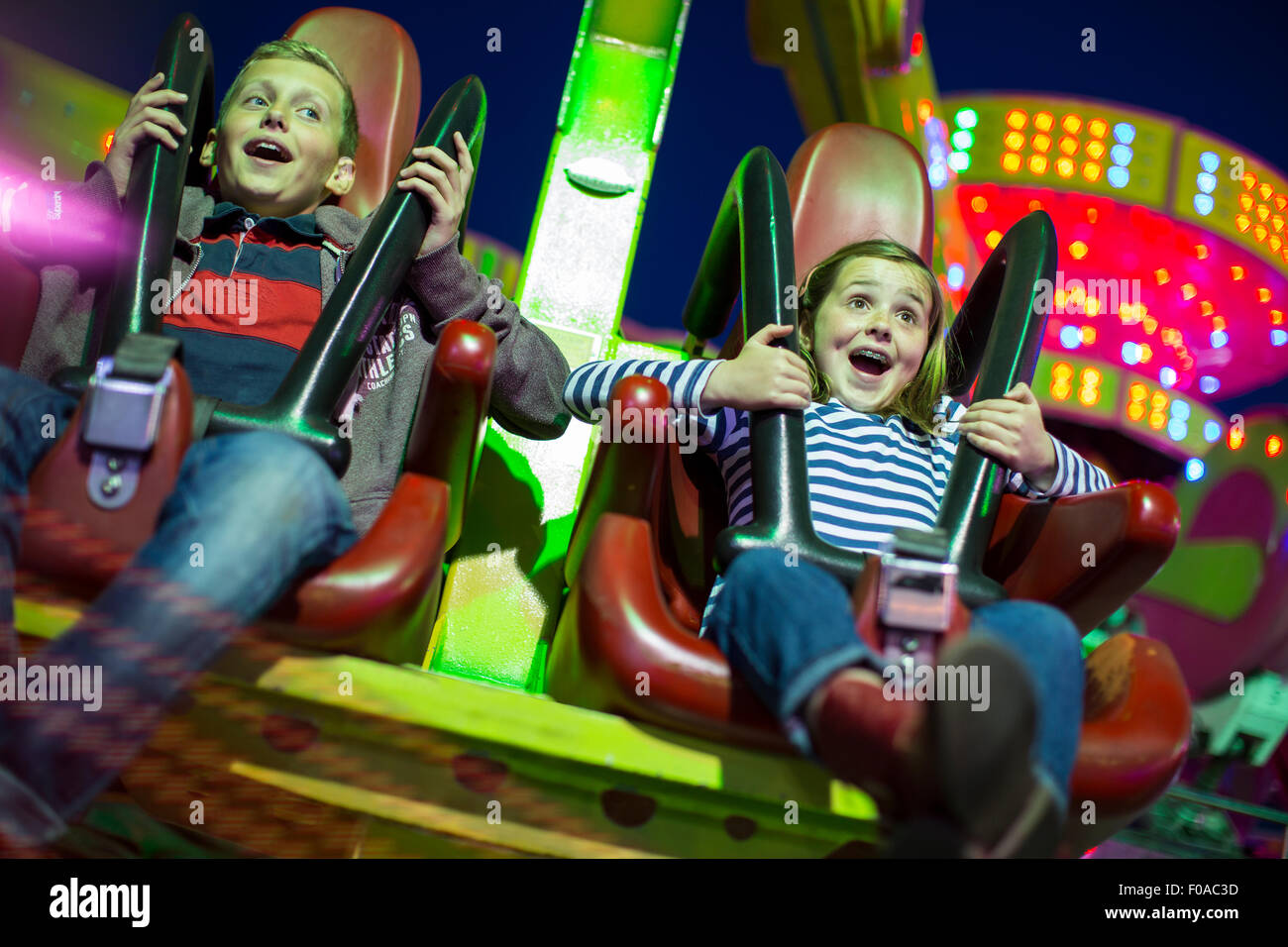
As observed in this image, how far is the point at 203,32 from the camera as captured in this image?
3.59 ft

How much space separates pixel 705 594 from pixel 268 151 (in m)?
0.71

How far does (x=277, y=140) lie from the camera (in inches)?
44.9

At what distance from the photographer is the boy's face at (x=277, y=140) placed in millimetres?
1141

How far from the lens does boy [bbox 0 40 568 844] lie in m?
0.62

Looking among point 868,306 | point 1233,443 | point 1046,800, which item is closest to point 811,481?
point 868,306

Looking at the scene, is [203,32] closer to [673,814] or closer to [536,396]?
[536,396]

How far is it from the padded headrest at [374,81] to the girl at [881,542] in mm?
536
